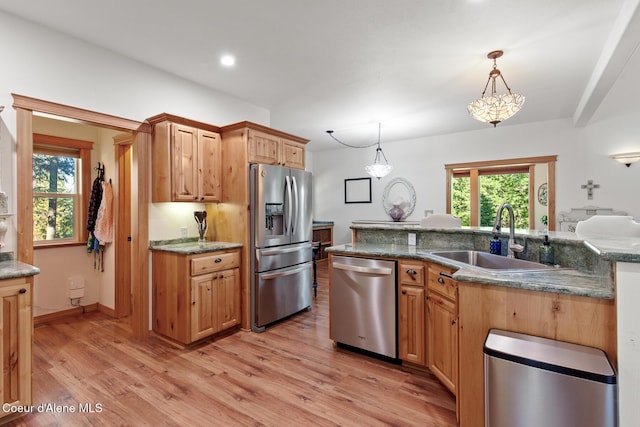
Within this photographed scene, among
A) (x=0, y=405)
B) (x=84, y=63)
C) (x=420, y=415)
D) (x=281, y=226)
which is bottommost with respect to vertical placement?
(x=420, y=415)

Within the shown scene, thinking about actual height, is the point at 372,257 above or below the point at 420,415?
above

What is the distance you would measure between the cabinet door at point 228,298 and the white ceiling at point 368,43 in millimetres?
2135

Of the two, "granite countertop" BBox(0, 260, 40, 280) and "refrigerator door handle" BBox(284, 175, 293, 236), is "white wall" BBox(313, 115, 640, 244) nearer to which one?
"refrigerator door handle" BBox(284, 175, 293, 236)

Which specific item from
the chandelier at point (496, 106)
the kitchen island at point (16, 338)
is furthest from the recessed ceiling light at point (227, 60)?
the chandelier at point (496, 106)

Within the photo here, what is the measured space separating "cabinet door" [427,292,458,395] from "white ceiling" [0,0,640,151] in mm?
2104

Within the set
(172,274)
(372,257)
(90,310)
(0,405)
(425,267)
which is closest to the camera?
(0,405)

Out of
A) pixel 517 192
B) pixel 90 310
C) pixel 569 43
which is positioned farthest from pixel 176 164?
pixel 517 192

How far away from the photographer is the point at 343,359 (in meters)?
2.63

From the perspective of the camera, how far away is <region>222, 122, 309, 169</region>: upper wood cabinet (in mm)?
3307

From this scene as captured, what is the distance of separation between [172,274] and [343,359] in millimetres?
1772

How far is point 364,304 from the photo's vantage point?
2594mm

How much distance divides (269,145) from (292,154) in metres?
0.43

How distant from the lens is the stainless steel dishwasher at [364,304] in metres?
2.48

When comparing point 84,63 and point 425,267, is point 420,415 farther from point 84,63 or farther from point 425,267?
point 84,63
